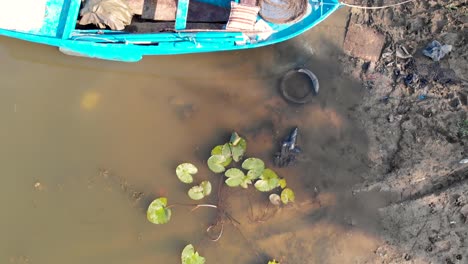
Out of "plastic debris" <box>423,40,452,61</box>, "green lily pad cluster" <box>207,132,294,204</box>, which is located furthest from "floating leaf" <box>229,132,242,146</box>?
"plastic debris" <box>423,40,452,61</box>

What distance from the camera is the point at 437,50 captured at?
7.17m

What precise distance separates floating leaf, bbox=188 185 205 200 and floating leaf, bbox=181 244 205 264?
2.59 feet

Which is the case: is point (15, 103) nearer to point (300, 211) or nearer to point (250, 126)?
point (250, 126)

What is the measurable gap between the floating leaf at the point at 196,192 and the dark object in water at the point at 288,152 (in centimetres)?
132

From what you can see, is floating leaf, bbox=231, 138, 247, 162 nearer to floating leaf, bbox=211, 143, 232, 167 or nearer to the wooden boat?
floating leaf, bbox=211, 143, 232, 167

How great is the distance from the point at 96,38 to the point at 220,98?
2242 mm

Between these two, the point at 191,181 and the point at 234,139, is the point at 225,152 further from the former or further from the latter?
the point at 191,181

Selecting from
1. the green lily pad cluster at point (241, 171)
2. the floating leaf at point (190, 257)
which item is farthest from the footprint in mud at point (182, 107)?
the floating leaf at point (190, 257)

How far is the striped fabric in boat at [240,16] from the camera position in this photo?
6.67m

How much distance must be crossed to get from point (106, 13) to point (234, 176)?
3.25 metres

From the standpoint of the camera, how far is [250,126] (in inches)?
302

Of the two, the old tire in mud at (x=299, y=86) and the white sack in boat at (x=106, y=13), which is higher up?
the white sack in boat at (x=106, y=13)

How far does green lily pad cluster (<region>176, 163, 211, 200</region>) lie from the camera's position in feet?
24.1

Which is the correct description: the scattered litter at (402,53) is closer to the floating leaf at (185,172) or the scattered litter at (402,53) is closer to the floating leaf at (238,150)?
the floating leaf at (238,150)
